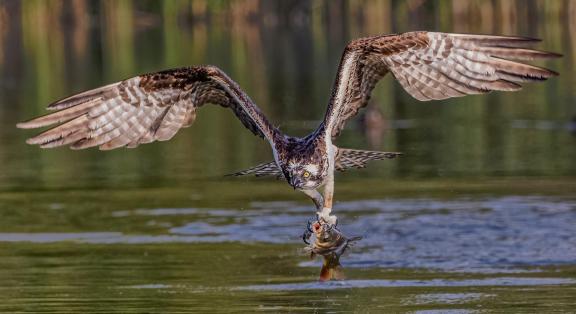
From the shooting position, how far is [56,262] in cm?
1373

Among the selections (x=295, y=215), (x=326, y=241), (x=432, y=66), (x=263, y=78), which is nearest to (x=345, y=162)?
(x=432, y=66)

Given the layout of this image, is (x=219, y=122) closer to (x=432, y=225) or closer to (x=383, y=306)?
(x=432, y=225)

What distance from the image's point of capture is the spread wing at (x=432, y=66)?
1105cm

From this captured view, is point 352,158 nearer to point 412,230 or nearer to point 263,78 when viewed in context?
point 412,230

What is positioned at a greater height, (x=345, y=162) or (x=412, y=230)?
(x=345, y=162)

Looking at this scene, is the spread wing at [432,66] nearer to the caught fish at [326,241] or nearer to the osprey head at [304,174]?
the osprey head at [304,174]

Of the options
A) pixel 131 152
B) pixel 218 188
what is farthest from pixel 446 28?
pixel 218 188

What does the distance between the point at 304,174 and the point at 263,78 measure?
24480 mm

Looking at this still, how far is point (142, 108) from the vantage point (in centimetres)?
1200

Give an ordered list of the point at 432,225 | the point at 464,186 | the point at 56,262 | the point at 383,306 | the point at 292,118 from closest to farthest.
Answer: the point at 383,306 < the point at 56,262 < the point at 432,225 < the point at 464,186 < the point at 292,118

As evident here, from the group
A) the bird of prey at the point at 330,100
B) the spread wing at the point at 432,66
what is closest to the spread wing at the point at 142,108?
the bird of prey at the point at 330,100

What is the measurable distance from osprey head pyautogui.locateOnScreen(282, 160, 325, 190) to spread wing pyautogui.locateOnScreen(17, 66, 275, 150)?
0.48m

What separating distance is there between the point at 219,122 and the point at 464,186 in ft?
30.6

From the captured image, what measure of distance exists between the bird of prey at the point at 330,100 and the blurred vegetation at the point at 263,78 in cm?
669
